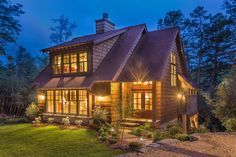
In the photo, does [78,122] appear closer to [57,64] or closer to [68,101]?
[68,101]

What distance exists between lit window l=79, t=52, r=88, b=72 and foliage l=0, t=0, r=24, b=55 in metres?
10.1

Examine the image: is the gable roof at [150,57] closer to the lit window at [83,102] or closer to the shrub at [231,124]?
the lit window at [83,102]

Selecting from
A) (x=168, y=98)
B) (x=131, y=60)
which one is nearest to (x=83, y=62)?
(x=131, y=60)

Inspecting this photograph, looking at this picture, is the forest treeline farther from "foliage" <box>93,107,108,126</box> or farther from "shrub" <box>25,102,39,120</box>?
"foliage" <box>93,107,108,126</box>

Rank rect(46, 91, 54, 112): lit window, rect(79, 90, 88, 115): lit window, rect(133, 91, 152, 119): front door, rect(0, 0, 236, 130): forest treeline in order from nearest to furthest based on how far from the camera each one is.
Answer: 1. rect(79, 90, 88, 115): lit window
2. rect(133, 91, 152, 119): front door
3. rect(46, 91, 54, 112): lit window
4. rect(0, 0, 236, 130): forest treeline

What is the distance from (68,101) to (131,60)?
4.92 m

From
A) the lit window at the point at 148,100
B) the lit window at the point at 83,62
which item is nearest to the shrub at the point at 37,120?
the lit window at the point at 83,62

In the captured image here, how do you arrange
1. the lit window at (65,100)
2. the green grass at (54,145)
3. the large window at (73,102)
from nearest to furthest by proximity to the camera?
1. the green grass at (54,145)
2. the large window at (73,102)
3. the lit window at (65,100)

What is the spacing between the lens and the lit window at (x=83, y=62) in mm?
12234

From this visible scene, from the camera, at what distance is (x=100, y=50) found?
41.2 ft

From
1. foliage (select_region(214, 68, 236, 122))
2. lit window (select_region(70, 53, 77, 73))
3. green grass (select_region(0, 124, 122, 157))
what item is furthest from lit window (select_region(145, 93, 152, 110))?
lit window (select_region(70, 53, 77, 73))

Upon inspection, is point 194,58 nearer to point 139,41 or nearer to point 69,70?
point 139,41

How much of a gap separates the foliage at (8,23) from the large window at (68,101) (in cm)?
878

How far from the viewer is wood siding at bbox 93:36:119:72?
1210 centimetres
